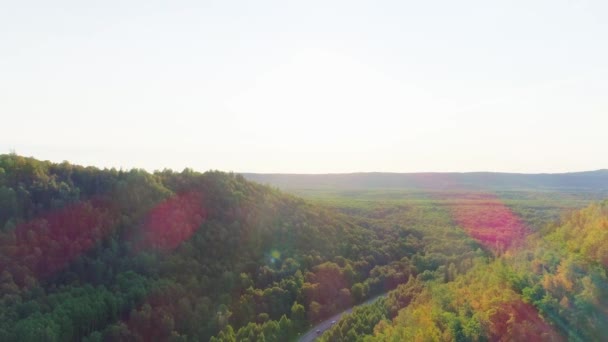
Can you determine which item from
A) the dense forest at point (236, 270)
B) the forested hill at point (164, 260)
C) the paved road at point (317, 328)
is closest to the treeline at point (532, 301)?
the dense forest at point (236, 270)

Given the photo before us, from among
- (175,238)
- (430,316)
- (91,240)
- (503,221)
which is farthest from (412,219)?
(430,316)

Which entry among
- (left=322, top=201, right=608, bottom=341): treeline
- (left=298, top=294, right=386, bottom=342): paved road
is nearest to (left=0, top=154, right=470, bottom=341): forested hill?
(left=298, top=294, right=386, bottom=342): paved road

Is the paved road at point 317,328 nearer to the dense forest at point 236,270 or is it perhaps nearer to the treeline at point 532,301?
the dense forest at point 236,270

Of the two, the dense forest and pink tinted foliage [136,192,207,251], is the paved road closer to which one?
the dense forest

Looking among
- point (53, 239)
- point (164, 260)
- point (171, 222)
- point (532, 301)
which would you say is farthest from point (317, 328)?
point (532, 301)

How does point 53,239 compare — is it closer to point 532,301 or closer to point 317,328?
point 317,328

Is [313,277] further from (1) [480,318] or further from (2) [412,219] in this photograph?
(2) [412,219]
